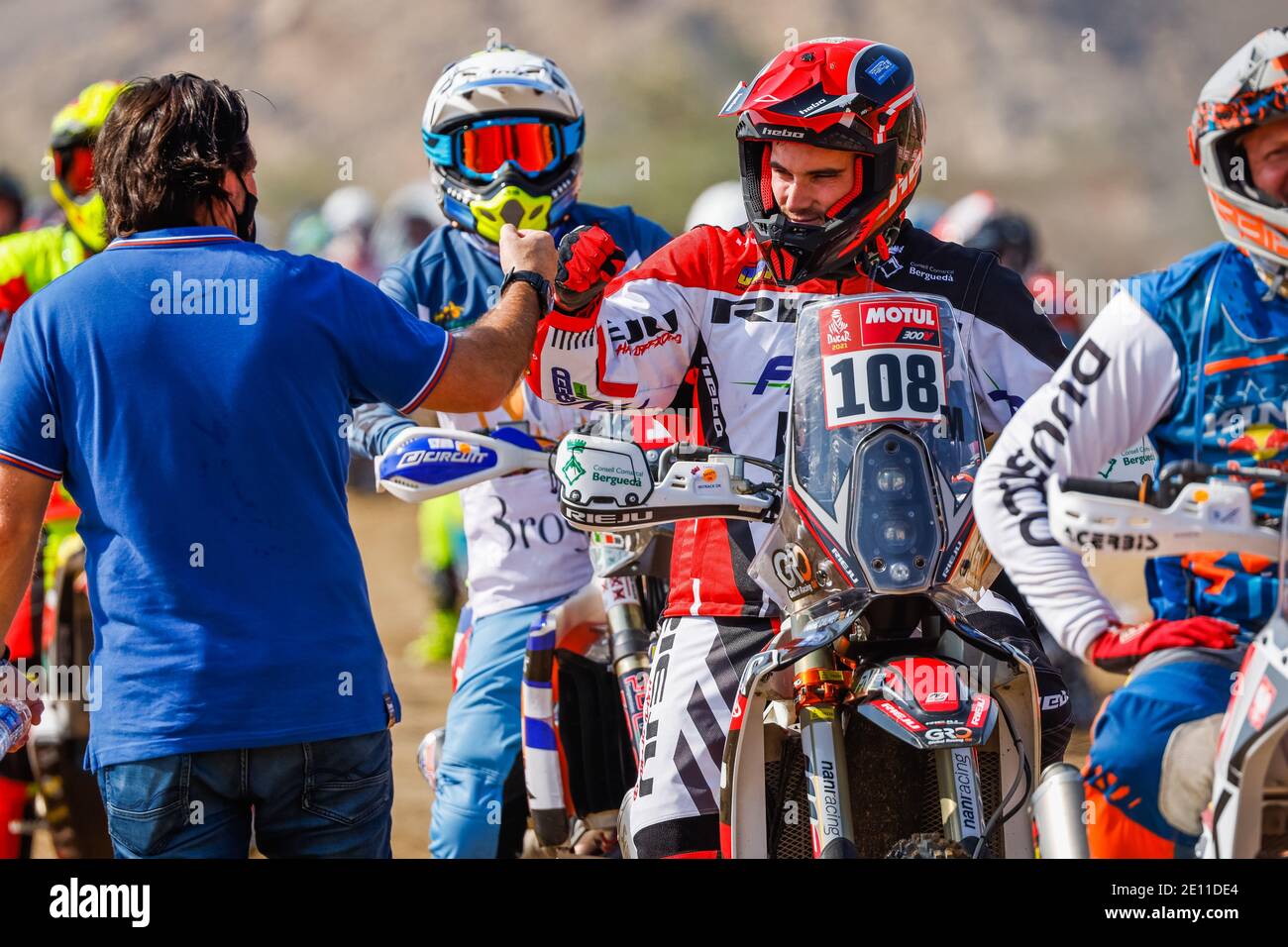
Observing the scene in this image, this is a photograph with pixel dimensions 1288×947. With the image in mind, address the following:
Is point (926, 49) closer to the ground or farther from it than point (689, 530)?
farther from it

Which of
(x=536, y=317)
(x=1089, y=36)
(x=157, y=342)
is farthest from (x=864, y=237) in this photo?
(x=1089, y=36)

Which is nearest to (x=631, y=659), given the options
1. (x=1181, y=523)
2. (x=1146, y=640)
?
(x=1146, y=640)

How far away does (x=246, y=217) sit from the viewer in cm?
438

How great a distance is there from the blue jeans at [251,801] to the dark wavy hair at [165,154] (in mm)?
1175

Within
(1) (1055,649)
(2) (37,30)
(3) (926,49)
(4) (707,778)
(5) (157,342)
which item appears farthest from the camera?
(2) (37,30)

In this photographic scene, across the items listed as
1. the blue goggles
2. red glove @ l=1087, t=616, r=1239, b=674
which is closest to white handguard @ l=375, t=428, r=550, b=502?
the blue goggles

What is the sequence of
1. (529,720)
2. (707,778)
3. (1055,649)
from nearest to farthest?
(707,778), (529,720), (1055,649)

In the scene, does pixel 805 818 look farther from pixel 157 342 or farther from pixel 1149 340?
pixel 157 342

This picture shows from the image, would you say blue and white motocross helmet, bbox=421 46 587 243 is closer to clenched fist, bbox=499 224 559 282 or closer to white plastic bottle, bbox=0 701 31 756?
clenched fist, bbox=499 224 559 282

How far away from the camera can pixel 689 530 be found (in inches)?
189

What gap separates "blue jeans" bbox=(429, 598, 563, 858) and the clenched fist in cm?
158

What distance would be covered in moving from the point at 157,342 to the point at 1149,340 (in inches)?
79.5

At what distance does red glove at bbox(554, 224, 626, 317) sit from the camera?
182 inches
